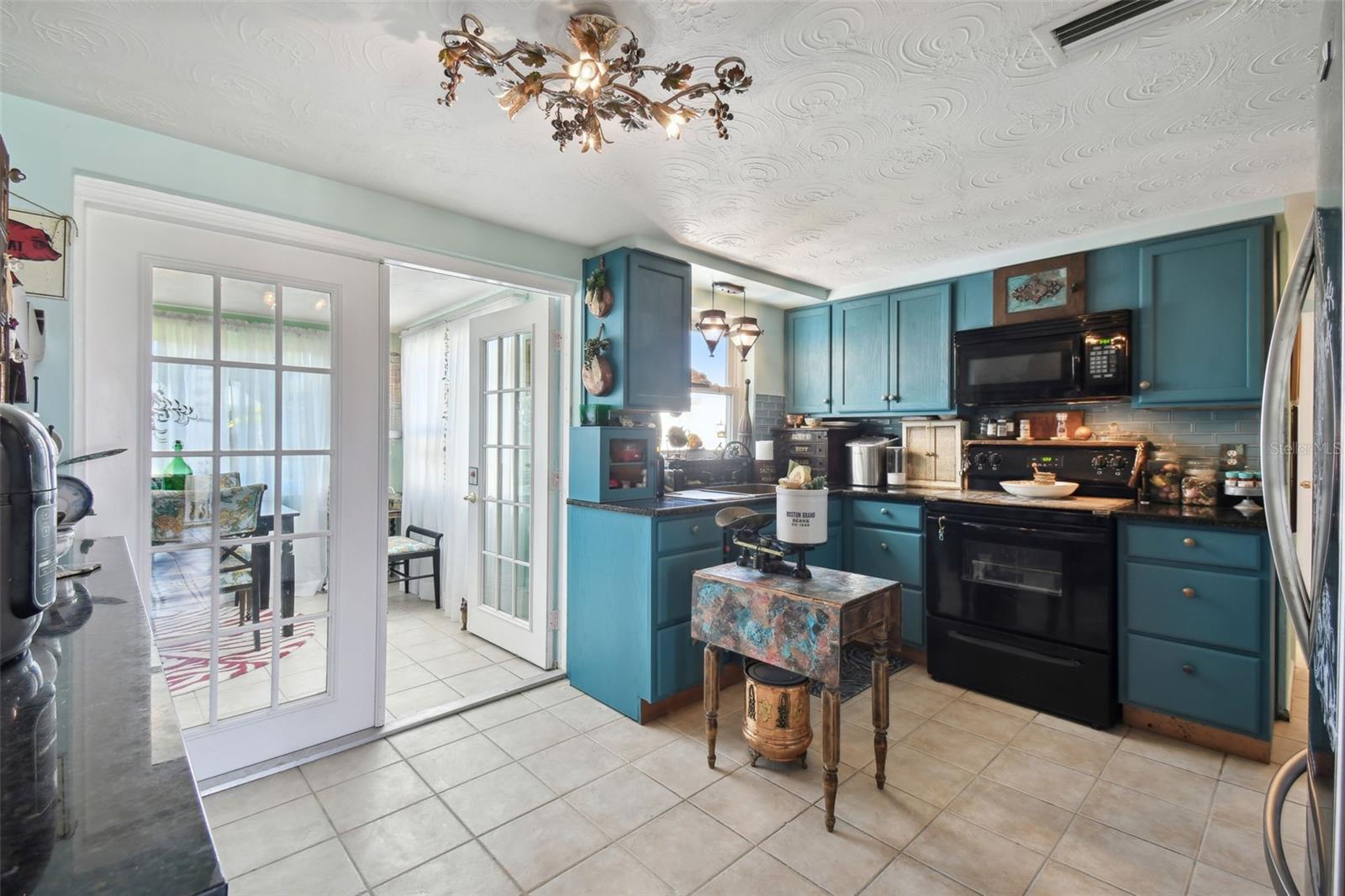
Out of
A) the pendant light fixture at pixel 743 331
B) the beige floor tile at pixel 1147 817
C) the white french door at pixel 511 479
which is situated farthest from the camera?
the pendant light fixture at pixel 743 331

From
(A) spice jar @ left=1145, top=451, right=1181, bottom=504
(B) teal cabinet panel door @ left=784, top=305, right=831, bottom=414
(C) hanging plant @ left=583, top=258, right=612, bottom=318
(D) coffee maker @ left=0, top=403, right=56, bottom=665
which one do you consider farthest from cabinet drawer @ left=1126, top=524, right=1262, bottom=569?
(D) coffee maker @ left=0, top=403, right=56, bottom=665

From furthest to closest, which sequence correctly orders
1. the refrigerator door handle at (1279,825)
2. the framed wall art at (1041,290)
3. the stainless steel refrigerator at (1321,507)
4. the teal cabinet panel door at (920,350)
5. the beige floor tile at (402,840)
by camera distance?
the teal cabinet panel door at (920,350) → the framed wall art at (1041,290) → the beige floor tile at (402,840) → the refrigerator door handle at (1279,825) → the stainless steel refrigerator at (1321,507)

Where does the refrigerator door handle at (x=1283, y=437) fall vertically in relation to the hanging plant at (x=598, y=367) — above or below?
below

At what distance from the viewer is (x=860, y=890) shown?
174cm

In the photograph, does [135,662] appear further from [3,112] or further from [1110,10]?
[1110,10]

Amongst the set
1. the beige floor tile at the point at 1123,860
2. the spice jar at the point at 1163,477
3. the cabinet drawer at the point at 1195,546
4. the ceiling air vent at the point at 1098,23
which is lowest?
the beige floor tile at the point at 1123,860

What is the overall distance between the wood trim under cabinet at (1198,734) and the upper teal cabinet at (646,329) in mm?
2583

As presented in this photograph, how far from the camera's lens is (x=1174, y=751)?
2.55 metres

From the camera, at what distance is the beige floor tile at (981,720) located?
8.80 ft

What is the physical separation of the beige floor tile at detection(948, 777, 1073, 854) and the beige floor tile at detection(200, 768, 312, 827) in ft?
7.76

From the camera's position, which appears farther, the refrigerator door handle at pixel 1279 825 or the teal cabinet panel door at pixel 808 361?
the teal cabinet panel door at pixel 808 361

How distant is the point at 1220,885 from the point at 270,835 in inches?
114

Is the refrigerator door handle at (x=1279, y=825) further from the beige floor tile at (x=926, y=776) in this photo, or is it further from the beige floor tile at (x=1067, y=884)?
the beige floor tile at (x=926, y=776)

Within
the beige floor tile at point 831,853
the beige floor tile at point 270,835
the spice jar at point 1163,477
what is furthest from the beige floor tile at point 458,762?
the spice jar at point 1163,477
